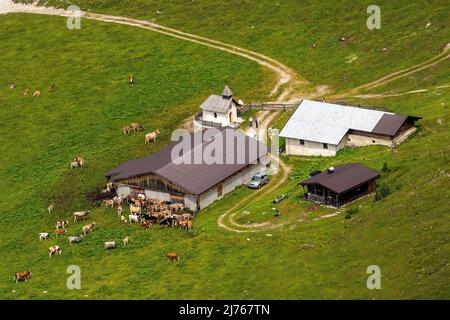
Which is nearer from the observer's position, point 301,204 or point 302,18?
point 301,204

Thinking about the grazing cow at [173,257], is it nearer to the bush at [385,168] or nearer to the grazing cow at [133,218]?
the grazing cow at [133,218]

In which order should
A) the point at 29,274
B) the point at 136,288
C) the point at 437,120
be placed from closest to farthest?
1. the point at 136,288
2. the point at 29,274
3. the point at 437,120

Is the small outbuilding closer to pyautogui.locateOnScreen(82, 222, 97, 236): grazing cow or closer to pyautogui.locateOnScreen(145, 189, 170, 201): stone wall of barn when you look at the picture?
pyautogui.locateOnScreen(145, 189, 170, 201): stone wall of barn

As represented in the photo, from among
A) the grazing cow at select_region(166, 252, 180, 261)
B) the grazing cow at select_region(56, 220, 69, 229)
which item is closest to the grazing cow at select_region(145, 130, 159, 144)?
the grazing cow at select_region(56, 220, 69, 229)

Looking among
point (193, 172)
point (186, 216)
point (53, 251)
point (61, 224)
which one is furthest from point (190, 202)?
point (53, 251)
